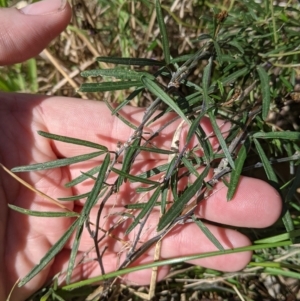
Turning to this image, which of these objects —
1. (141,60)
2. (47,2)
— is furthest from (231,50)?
(47,2)

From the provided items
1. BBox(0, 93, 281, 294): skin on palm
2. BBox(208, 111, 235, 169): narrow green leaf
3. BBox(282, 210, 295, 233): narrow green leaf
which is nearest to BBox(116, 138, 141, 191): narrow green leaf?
BBox(208, 111, 235, 169): narrow green leaf

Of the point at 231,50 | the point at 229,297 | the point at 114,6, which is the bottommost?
the point at 229,297

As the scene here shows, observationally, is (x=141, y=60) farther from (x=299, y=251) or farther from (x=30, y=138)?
(x=299, y=251)

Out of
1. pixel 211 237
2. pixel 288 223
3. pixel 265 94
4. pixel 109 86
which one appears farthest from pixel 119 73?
pixel 288 223

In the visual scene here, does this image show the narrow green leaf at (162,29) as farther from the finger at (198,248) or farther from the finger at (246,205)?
the finger at (198,248)

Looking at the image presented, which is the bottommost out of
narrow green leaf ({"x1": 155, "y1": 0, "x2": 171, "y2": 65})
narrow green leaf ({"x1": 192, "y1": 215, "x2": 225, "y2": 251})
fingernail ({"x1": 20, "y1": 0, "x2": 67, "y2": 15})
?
narrow green leaf ({"x1": 192, "y1": 215, "x2": 225, "y2": 251})

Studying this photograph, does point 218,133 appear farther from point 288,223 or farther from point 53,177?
point 53,177

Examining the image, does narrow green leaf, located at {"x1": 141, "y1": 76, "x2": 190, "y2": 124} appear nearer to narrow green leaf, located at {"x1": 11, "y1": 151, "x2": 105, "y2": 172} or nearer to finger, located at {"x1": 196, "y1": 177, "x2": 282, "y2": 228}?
narrow green leaf, located at {"x1": 11, "y1": 151, "x2": 105, "y2": 172}
